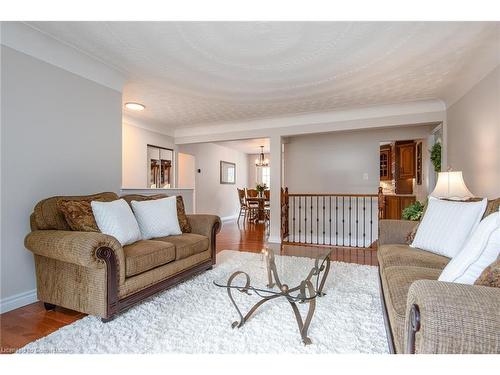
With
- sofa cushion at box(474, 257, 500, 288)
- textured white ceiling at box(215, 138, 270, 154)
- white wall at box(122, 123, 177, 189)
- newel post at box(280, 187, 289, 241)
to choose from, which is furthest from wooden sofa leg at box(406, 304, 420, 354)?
textured white ceiling at box(215, 138, 270, 154)

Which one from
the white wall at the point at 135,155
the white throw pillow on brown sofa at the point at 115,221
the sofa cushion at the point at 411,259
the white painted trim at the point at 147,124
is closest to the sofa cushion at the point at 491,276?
the sofa cushion at the point at 411,259

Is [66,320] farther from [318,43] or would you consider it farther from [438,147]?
[438,147]

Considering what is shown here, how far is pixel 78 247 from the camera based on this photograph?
1.76 meters

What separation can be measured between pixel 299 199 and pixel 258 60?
371 cm

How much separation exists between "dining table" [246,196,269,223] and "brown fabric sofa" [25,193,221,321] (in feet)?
16.2

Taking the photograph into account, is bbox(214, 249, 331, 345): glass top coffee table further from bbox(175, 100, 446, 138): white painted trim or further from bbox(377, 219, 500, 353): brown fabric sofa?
bbox(175, 100, 446, 138): white painted trim

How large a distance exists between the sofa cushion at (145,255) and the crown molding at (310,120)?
320 cm

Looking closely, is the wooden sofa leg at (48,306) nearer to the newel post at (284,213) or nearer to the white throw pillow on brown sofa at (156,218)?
the white throw pillow on brown sofa at (156,218)

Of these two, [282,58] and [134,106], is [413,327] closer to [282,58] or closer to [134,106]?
[282,58]

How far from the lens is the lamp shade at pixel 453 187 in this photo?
275 centimetres

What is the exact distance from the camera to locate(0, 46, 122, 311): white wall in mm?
2145

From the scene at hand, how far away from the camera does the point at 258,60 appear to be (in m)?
2.71

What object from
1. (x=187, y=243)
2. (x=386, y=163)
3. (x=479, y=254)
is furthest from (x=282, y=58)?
(x=386, y=163)

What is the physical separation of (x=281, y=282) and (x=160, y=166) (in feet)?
14.5
